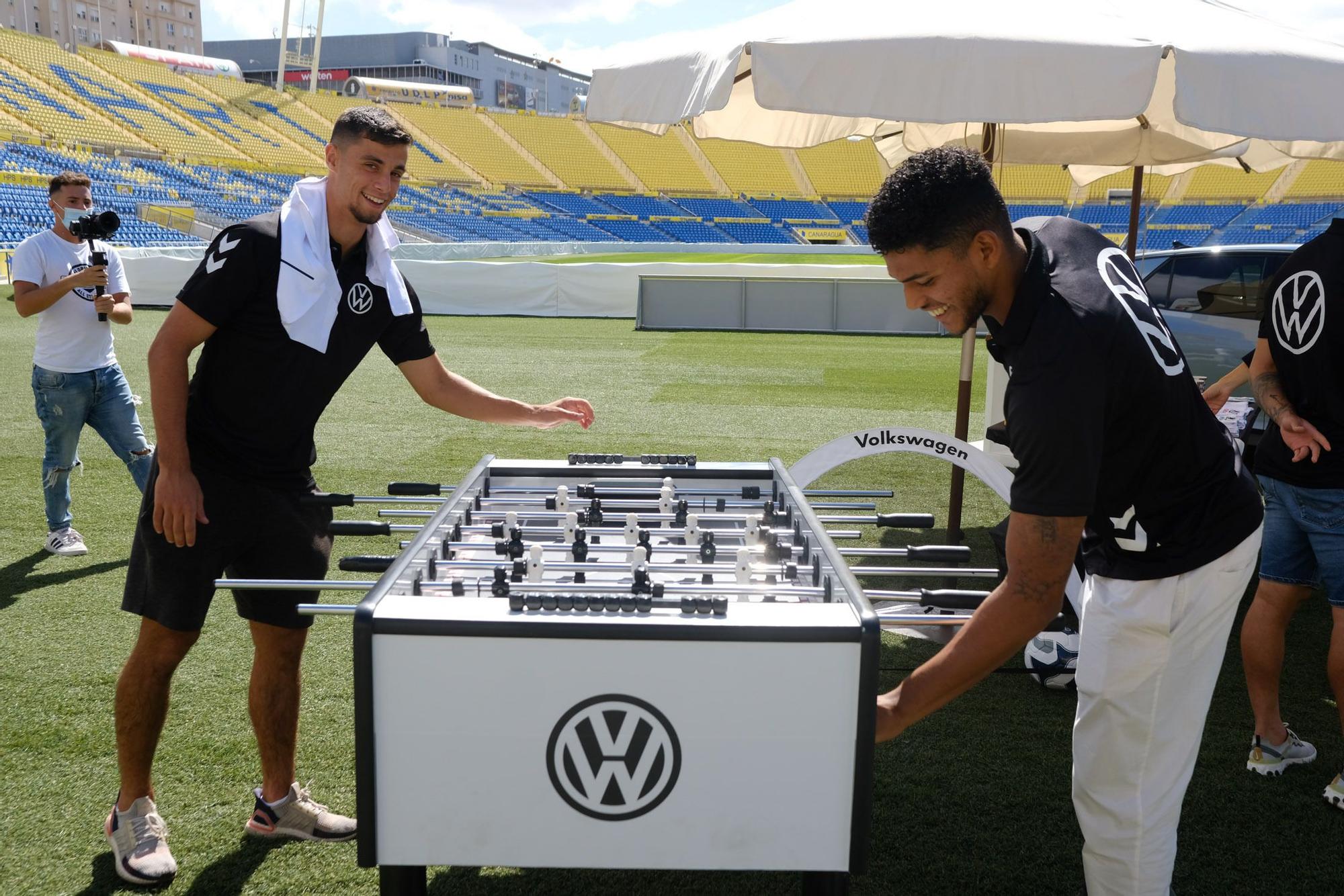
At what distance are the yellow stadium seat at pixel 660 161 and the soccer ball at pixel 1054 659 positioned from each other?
44317 mm

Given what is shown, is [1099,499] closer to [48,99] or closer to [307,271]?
[307,271]

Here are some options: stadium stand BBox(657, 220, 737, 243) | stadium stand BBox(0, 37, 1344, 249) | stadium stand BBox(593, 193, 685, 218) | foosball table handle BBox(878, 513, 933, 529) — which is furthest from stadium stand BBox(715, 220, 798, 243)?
foosball table handle BBox(878, 513, 933, 529)

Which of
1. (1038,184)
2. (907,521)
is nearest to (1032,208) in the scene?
(1038,184)

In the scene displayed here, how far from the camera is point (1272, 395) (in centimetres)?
316

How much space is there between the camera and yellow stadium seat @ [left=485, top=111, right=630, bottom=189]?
47062 millimetres

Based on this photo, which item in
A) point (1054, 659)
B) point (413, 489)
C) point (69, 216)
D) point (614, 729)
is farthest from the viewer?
point (69, 216)

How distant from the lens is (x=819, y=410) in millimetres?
9656

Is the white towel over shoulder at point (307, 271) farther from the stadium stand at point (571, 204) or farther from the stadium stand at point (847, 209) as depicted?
the stadium stand at point (847, 209)

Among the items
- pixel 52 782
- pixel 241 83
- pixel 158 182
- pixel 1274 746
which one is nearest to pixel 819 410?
pixel 1274 746

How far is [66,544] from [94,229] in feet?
5.33

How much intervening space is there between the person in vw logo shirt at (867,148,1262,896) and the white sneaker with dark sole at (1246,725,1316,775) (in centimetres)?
136

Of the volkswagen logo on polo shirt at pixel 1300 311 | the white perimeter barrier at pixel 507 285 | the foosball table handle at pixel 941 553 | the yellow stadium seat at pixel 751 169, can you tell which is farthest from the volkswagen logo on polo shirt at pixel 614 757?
the yellow stadium seat at pixel 751 169

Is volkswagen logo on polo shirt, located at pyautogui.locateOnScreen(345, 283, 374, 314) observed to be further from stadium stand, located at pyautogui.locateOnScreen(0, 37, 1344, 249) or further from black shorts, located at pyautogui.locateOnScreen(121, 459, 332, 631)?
stadium stand, located at pyautogui.locateOnScreen(0, 37, 1344, 249)

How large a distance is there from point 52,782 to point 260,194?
36290 mm
